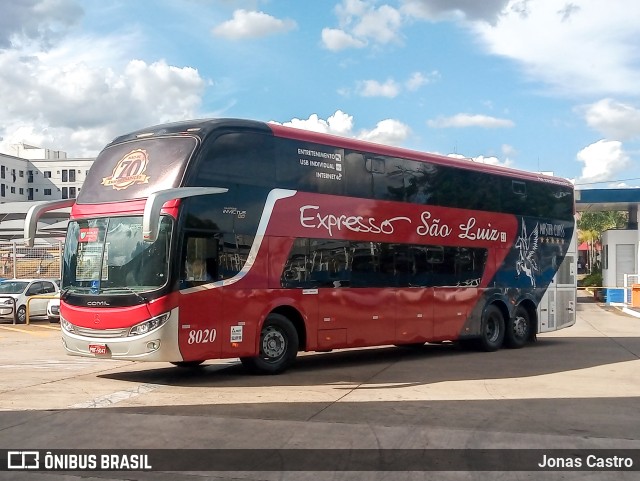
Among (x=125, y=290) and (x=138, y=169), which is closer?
(x=125, y=290)

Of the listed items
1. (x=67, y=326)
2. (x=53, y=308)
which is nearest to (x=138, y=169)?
(x=67, y=326)

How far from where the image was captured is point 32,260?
2973 cm

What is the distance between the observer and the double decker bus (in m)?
11.7

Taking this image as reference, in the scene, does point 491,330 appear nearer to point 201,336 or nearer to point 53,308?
point 201,336

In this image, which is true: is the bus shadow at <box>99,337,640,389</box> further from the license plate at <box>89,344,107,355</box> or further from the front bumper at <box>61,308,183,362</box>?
the license plate at <box>89,344,107,355</box>

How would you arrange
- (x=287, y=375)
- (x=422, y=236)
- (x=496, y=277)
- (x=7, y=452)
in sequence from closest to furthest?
(x=7, y=452), (x=287, y=375), (x=422, y=236), (x=496, y=277)

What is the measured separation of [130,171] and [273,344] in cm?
367

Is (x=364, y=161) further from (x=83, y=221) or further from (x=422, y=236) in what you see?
(x=83, y=221)

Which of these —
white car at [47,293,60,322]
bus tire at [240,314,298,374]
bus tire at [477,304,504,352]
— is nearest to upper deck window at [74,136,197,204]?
bus tire at [240,314,298,374]

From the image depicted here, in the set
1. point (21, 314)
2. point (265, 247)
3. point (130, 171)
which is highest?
point (130, 171)

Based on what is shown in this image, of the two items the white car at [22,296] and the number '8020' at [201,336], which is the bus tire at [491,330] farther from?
the white car at [22,296]

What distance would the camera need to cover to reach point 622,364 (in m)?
15.6

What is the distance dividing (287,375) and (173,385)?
7.08 feet

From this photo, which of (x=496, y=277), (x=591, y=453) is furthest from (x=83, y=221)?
(x=496, y=277)
